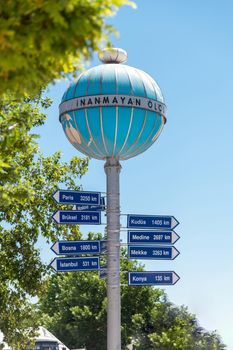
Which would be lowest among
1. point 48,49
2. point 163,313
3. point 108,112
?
point 48,49

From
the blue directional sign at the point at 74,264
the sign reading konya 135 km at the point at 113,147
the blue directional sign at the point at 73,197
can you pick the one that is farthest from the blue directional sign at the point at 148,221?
the blue directional sign at the point at 74,264

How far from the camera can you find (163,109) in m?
24.5

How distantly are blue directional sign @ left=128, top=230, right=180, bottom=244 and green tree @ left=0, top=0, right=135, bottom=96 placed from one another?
15.1 meters

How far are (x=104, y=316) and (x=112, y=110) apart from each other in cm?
2976

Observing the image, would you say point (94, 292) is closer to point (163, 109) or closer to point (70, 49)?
point (163, 109)

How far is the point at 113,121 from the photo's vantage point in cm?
2298

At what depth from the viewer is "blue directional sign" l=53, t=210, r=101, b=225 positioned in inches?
869

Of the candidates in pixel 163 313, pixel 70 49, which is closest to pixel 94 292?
pixel 163 313

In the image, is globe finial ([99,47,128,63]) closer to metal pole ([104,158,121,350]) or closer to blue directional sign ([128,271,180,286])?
metal pole ([104,158,121,350])

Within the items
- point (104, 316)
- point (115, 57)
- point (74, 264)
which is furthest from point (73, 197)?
point (104, 316)

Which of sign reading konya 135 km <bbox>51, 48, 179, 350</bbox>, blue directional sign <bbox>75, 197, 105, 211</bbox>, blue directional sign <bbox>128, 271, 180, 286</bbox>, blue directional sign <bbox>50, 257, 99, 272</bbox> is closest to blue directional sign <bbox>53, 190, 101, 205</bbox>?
sign reading konya 135 km <bbox>51, 48, 179, 350</bbox>

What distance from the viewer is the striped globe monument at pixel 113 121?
75.4 feet

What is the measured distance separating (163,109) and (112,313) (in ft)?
24.3

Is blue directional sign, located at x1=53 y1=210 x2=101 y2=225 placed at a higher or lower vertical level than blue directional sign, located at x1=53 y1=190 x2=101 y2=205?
lower
